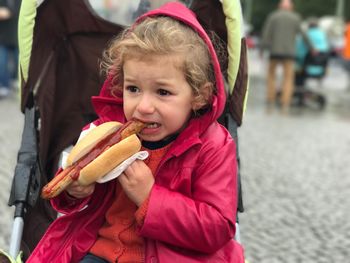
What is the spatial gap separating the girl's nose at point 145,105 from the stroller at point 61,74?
696 mm

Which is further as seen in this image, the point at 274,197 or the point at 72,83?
the point at 274,197

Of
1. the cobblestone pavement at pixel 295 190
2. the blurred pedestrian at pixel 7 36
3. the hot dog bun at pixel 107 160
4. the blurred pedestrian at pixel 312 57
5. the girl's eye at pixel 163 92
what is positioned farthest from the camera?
the blurred pedestrian at pixel 312 57

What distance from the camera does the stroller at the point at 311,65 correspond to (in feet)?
38.4

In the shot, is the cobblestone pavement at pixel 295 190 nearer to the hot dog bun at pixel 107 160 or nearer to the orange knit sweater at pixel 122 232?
the orange knit sweater at pixel 122 232

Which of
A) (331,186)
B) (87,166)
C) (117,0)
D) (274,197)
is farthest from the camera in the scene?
(331,186)

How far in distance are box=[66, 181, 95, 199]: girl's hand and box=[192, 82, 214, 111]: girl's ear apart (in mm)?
445

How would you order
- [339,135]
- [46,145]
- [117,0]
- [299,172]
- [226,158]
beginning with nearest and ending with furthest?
[226,158] < [46,145] < [117,0] < [299,172] < [339,135]

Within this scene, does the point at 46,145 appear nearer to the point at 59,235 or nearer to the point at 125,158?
the point at 59,235

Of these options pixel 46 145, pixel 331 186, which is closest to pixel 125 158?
pixel 46 145

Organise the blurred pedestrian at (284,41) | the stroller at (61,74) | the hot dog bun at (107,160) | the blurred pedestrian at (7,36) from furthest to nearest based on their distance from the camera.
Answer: the blurred pedestrian at (284,41) → the blurred pedestrian at (7,36) → the stroller at (61,74) → the hot dog bun at (107,160)

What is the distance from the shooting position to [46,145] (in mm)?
3113

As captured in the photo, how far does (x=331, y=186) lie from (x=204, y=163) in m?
3.73

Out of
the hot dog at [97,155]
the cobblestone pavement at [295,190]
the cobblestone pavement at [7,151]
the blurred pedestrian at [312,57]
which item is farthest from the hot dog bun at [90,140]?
the blurred pedestrian at [312,57]

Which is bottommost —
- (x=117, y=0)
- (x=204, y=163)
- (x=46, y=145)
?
(x=46, y=145)
